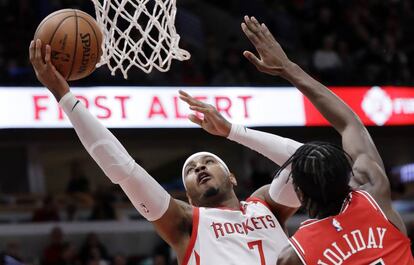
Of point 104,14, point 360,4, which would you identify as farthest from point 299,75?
point 360,4

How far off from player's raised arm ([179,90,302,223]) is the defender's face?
0.19 m

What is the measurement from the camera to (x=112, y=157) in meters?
3.06

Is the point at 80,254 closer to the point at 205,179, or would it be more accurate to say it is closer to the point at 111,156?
the point at 205,179

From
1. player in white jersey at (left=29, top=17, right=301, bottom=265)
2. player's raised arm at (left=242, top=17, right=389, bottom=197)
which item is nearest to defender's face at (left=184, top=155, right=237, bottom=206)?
player in white jersey at (left=29, top=17, right=301, bottom=265)

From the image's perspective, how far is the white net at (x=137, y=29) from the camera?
14.7 ft

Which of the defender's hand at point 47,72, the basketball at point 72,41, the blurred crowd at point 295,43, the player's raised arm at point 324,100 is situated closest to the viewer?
the player's raised arm at point 324,100

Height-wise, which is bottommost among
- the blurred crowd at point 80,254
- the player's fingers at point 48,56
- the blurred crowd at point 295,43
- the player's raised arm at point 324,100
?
the blurred crowd at point 80,254

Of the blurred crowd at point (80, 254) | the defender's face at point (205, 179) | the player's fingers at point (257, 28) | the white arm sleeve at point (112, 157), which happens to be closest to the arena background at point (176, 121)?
the blurred crowd at point (80, 254)

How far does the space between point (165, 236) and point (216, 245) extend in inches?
8.3

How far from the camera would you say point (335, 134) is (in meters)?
10.3

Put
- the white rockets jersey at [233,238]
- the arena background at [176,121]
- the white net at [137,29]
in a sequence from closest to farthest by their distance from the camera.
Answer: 1. the white rockets jersey at [233,238]
2. the white net at [137,29]
3. the arena background at [176,121]

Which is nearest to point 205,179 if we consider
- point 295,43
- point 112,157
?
point 112,157

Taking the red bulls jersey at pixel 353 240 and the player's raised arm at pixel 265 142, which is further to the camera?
the player's raised arm at pixel 265 142

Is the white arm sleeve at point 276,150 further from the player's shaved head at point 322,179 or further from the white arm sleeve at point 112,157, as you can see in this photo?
the player's shaved head at point 322,179
